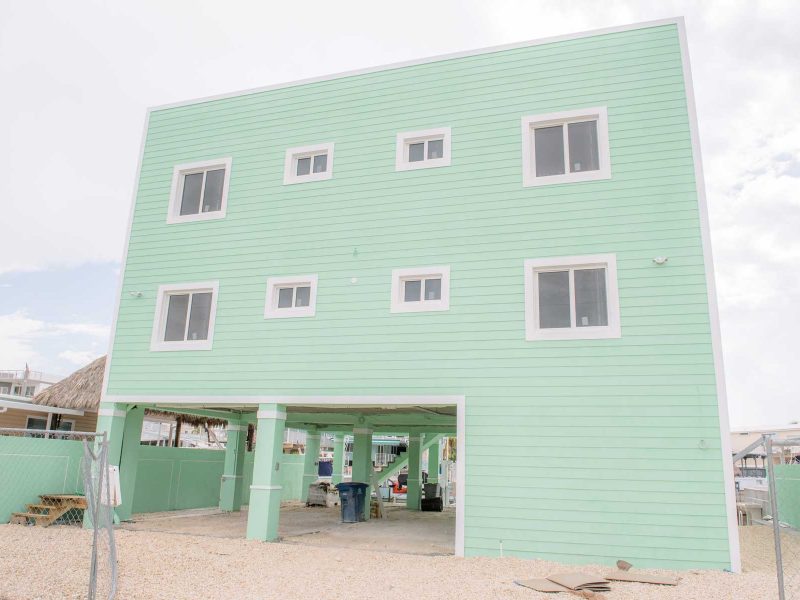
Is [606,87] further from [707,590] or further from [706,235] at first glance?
[707,590]

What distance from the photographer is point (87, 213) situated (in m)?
21.5

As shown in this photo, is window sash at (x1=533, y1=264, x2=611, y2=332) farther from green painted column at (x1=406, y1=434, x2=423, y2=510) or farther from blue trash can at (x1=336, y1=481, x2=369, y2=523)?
green painted column at (x1=406, y1=434, x2=423, y2=510)

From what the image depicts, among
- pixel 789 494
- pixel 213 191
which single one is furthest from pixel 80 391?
pixel 789 494

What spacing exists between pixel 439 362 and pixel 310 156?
18.5 ft

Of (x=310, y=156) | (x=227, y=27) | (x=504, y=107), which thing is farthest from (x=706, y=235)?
(x=227, y=27)

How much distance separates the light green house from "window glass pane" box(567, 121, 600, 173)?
4 centimetres

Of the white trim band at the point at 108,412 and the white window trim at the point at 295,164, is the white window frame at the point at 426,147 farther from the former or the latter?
the white trim band at the point at 108,412

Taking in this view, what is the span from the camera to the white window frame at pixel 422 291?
→ 1096cm

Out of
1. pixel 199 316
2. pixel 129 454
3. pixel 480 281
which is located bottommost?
pixel 129 454

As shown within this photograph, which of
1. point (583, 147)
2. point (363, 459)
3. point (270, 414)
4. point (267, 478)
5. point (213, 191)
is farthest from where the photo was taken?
point (363, 459)

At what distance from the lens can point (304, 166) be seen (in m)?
13.0

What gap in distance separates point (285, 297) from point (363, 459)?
6.73 metres

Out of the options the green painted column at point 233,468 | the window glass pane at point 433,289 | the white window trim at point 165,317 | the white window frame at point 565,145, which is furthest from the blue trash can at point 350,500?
the white window frame at point 565,145

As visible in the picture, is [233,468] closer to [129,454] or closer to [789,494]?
[129,454]
